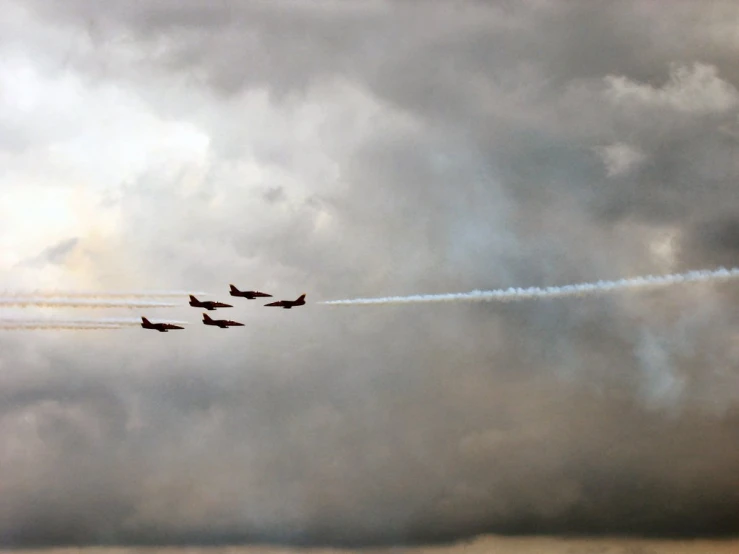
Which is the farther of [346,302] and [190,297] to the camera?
[190,297]

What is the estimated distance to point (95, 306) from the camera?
182125 millimetres

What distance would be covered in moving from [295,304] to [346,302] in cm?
2016

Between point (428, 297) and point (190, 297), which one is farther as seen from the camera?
point (190, 297)

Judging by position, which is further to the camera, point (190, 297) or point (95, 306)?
point (190, 297)

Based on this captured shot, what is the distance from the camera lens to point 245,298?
196750 mm

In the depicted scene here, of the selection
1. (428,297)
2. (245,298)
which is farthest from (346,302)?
(245,298)

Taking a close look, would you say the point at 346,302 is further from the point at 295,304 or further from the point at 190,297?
the point at 190,297

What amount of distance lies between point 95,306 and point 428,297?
4603cm

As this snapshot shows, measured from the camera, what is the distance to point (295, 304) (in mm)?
192500

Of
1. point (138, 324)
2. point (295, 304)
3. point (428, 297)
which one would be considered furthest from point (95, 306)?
point (428, 297)

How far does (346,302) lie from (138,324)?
1497 inches

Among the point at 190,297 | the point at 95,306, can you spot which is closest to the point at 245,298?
the point at 190,297

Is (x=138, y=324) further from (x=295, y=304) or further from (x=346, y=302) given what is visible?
(x=346, y=302)

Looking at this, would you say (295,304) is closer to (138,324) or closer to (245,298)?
(245,298)
